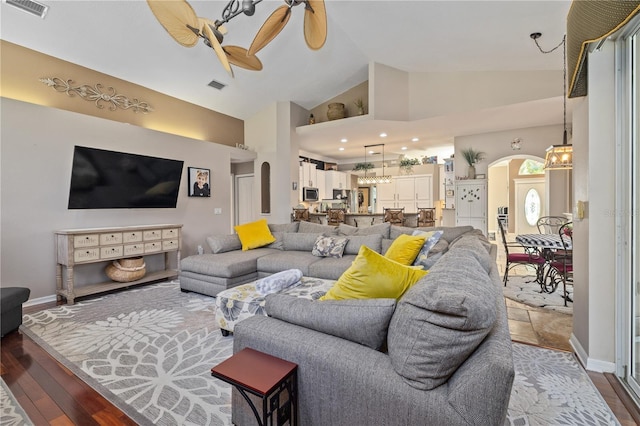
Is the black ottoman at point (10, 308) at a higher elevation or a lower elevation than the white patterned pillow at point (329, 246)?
lower

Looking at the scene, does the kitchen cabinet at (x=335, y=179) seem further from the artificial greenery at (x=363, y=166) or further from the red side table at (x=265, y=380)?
the red side table at (x=265, y=380)

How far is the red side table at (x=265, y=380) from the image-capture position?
111 centimetres

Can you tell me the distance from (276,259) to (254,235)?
0.86 metres

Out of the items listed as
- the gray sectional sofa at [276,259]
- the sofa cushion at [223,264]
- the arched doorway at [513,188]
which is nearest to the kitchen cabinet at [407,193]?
the arched doorway at [513,188]

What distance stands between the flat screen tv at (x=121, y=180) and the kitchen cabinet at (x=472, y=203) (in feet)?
19.5

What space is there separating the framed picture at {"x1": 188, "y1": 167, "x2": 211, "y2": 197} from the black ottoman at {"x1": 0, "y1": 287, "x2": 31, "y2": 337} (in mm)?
3079

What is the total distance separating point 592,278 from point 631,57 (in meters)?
1.53

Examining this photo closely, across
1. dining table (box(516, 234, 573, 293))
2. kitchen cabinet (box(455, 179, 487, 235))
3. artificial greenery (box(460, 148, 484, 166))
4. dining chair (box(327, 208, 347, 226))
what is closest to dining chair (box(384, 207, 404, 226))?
dining chair (box(327, 208, 347, 226))

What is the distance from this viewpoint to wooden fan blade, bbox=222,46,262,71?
305cm

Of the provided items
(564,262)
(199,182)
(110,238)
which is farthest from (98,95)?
(564,262)

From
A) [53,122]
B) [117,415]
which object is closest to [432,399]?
[117,415]

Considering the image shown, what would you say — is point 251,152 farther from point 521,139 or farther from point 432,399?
point 432,399

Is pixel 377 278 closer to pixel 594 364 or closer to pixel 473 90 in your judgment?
pixel 594 364

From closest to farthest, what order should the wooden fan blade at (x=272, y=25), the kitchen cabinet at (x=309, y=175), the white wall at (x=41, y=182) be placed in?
the wooden fan blade at (x=272, y=25)
the white wall at (x=41, y=182)
the kitchen cabinet at (x=309, y=175)
